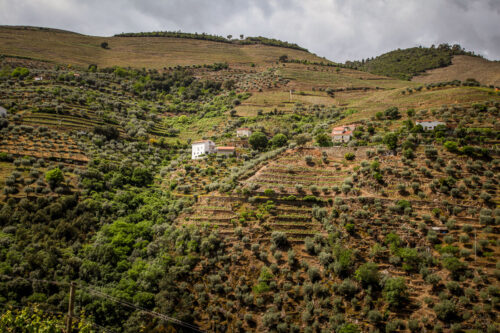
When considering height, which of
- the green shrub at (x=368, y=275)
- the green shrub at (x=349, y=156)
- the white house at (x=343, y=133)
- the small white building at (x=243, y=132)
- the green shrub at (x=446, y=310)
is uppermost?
the small white building at (x=243, y=132)

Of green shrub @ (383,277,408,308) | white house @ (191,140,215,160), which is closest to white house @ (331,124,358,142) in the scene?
white house @ (191,140,215,160)

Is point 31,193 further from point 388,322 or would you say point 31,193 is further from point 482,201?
point 482,201

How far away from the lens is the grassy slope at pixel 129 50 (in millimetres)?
99875

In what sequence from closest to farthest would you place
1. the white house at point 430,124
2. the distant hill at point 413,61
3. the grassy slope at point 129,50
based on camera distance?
the white house at point 430,124 → the grassy slope at point 129,50 → the distant hill at point 413,61

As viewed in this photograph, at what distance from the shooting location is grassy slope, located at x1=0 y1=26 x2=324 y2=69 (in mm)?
99875

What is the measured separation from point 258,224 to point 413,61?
126565 mm

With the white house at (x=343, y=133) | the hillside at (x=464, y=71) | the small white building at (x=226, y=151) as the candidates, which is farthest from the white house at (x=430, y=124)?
the hillside at (x=464, y=71)

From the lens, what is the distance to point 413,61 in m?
125

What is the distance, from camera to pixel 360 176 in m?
38.8

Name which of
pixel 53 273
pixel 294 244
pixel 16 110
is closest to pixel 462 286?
pixel 294 244

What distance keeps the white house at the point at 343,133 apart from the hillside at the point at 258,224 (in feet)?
6.98

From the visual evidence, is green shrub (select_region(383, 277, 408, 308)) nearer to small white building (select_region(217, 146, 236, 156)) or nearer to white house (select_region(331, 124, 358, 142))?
white house (select_region(331, 124, 358, 142))

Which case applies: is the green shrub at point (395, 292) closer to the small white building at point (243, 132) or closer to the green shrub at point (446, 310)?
the green shrub at point (446, 310)

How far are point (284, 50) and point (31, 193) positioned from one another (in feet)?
404
